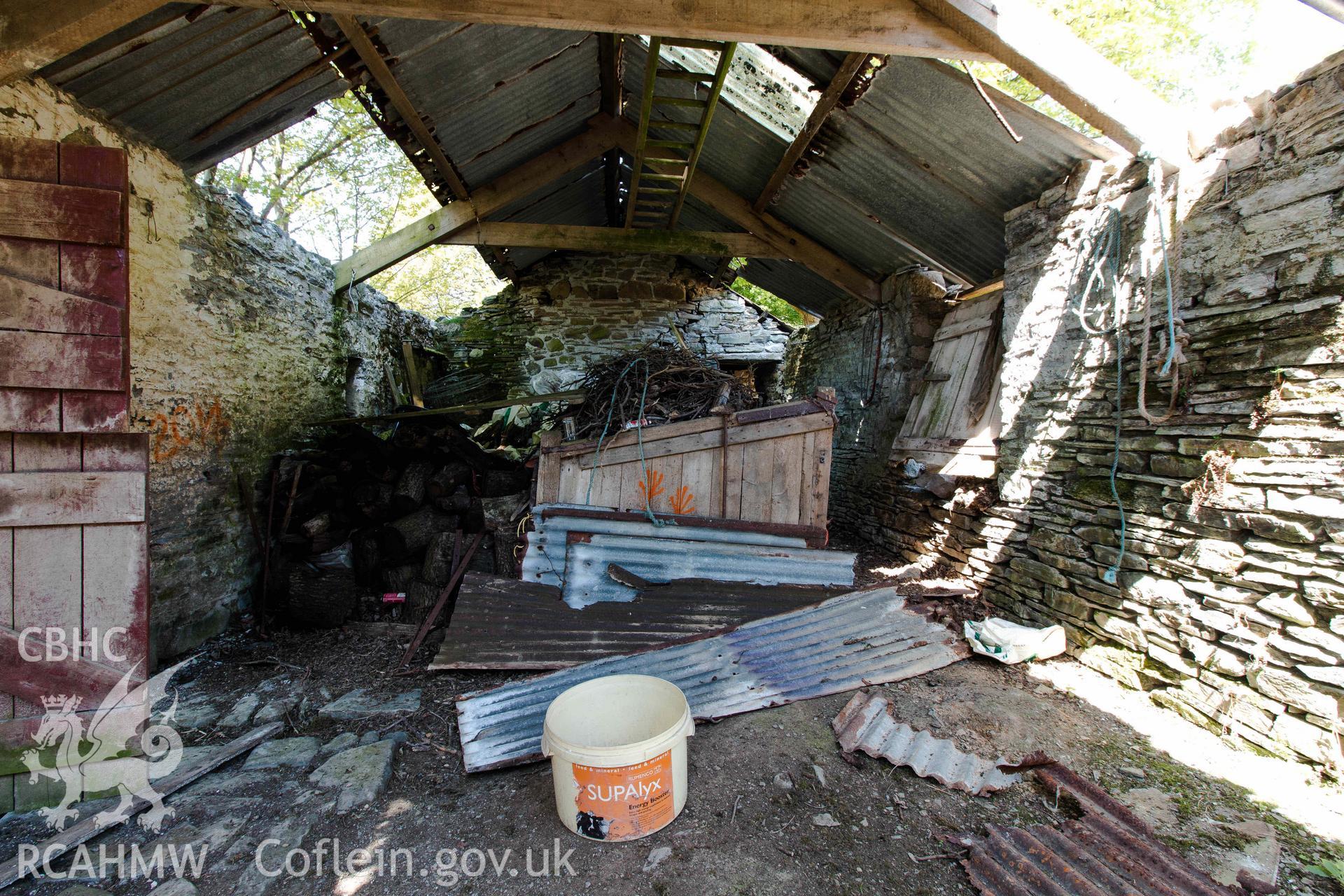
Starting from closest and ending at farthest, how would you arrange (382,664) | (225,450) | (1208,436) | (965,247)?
(1208,436)
(382,664)
(225,450)
(965,247)

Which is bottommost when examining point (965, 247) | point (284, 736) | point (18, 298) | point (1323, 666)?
point (284, 736)

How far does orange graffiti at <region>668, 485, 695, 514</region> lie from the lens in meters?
4.35

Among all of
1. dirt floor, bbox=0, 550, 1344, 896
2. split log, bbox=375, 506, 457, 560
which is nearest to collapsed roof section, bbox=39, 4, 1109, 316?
split log, bbox=375, 506, 457, 560

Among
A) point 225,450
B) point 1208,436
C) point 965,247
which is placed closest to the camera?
point 1208,436

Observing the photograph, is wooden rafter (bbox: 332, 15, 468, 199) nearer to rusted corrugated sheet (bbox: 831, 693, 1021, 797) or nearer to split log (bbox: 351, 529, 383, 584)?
split log (bbox: 351, 529, 383, 584)

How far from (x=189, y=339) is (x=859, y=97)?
5.26 metres

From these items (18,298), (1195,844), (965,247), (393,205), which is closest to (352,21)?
(18,298)

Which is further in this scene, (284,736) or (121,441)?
(284,736)

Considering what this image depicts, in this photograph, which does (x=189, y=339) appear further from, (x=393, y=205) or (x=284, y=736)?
(x=393, y=205)

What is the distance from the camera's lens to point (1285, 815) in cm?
232

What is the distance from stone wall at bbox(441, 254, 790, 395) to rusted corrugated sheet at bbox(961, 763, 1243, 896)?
7.03 metres

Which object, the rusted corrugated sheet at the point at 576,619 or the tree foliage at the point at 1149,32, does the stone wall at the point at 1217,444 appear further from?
the tree foliage at the point at 1149,32

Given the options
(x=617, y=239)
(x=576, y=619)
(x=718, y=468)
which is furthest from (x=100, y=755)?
(x=617, y=239)

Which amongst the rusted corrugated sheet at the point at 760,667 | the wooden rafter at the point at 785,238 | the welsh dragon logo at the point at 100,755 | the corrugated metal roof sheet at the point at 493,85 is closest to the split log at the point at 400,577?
the rusted corrugated sheet at the point at 760,667
